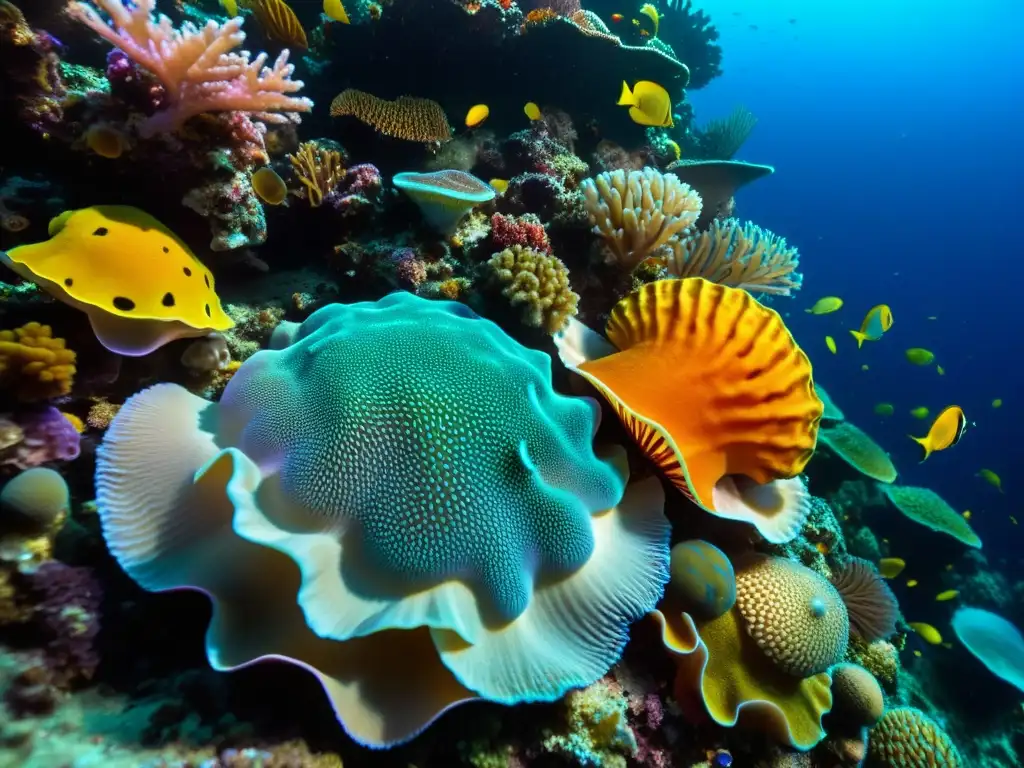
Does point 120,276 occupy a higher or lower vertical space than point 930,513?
higher

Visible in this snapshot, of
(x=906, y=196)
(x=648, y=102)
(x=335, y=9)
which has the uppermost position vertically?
(x=906, y=196)

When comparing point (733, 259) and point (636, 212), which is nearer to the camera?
point (636, 212)

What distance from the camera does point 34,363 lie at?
6.46 feet

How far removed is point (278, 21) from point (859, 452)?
10542 millimetres

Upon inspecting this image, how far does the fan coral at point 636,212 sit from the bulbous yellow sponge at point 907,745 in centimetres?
398

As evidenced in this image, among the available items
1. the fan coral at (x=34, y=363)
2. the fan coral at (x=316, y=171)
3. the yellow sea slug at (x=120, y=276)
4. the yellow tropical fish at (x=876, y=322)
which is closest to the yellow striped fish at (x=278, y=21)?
the fan coral at (x=316, y=171)

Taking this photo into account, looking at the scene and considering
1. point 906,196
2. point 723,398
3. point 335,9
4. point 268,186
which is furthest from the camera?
point 906,196

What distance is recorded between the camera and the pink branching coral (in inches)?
92.5

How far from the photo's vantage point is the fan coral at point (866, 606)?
3.79m

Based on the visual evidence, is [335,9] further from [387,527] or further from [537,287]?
[387,527]

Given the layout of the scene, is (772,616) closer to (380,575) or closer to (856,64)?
(380,575)

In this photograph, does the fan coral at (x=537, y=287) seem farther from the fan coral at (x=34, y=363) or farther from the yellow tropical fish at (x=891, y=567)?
the yellow tropical fish at (x=891, y=567)

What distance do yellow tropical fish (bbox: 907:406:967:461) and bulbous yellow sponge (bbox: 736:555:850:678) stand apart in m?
5.25

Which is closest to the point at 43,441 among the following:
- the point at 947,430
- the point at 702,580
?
the point at 702,580
